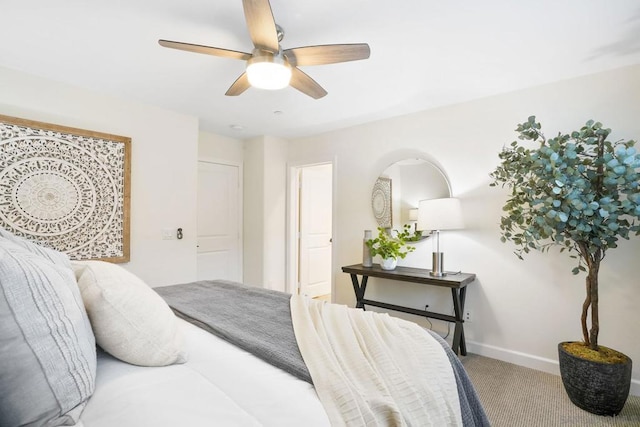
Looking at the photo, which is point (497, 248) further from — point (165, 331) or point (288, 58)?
point (165, 331)

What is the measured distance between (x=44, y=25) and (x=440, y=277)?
3.35m

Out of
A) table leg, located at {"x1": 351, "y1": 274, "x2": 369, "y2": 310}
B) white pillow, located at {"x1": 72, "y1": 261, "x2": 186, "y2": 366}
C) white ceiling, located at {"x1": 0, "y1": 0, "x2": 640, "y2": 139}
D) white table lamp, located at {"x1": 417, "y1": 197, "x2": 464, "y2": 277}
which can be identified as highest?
white ceiling, located at {"x1": 0, "y1": 0, "x2": 640, "y2": 139}

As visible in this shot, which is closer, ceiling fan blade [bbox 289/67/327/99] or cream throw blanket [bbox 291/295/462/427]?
cream throw blanket [bbox 291/295/462/427]

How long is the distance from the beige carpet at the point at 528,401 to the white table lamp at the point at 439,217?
879 mm

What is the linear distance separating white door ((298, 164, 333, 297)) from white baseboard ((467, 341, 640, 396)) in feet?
7.92

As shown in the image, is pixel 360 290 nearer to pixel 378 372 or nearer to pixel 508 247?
pixel 508 247

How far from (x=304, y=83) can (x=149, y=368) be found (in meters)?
1.85

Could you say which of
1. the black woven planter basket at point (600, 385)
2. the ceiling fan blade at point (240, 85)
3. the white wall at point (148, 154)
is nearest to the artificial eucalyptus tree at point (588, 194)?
the black woven planter basket at point (600, 385)

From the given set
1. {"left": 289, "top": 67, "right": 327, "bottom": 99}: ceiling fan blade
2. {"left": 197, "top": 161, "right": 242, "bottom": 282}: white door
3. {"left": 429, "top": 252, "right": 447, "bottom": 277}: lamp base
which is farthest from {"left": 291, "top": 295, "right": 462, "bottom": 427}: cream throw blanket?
{"left": 197, "top": 161, "right": 242, "bottom": 282}: white door

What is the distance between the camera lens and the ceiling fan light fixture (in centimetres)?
182

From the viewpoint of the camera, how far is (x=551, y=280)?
2.61 m

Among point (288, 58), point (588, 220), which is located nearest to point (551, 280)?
point (588, 220)

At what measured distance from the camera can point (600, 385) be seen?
1988 mm

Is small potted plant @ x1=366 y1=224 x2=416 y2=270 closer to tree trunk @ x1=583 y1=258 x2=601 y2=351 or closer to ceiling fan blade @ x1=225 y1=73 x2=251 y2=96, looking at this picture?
tree trunk @ x1=583 y1=258 x2=601 y2=351
